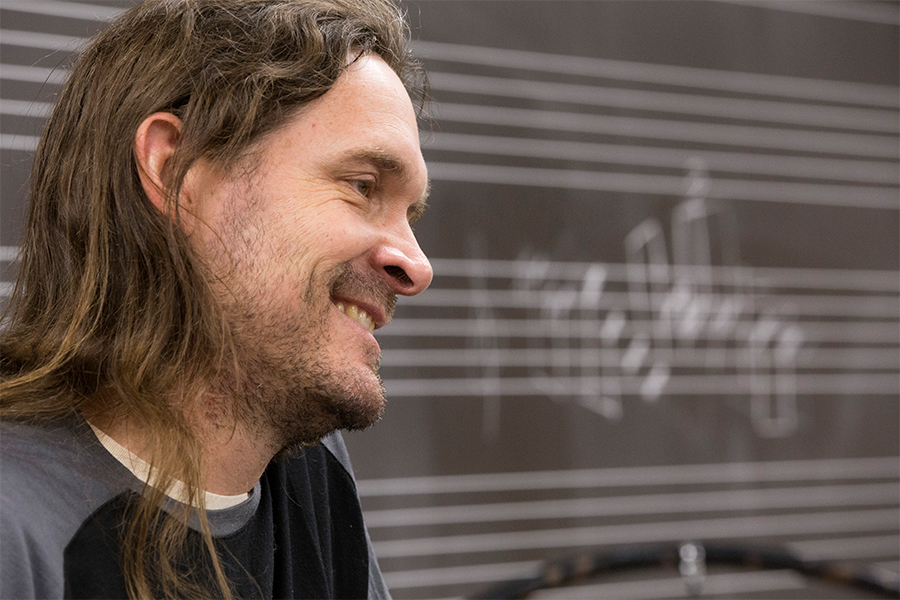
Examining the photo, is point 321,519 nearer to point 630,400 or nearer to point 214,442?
point 214,442

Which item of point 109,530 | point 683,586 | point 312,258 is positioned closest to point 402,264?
point 312,258

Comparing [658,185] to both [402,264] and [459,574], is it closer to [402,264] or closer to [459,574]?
[459,574]

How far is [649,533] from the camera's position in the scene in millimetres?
2430

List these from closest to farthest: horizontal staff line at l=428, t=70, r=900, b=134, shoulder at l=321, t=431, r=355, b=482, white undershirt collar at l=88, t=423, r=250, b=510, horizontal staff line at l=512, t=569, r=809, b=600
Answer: white undershirt collar at l=88, t=423, r=250, b=510, shoulder at l=321, t=431, r=355, b=482, horizontal staff line at l=428, t=70, r=900, b=134, horizontal staff line at l=512, t=569, r=809, b=600

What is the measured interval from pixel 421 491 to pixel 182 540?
1278mm

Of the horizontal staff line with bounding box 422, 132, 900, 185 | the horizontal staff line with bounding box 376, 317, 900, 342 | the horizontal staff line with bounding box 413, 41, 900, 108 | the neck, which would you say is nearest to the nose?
the neck

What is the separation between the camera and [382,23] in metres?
1.22

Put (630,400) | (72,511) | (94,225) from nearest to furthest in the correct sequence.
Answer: (72,511) < (94,225) < (630,400)

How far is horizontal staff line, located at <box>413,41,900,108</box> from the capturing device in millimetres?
2250

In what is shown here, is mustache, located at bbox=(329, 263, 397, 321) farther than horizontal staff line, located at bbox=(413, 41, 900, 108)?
No

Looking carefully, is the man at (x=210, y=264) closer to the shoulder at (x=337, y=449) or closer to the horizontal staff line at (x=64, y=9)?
the shoulder at (x=337, y=449)

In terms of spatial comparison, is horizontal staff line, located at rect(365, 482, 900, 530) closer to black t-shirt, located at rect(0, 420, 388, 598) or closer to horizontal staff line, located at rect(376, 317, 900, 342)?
horizontal staff line, located at rect(376, 317, 900, 342)

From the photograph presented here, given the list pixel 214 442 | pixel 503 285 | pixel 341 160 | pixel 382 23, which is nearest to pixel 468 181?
pixel 503 285

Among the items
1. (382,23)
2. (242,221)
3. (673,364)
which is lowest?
(673,364)
